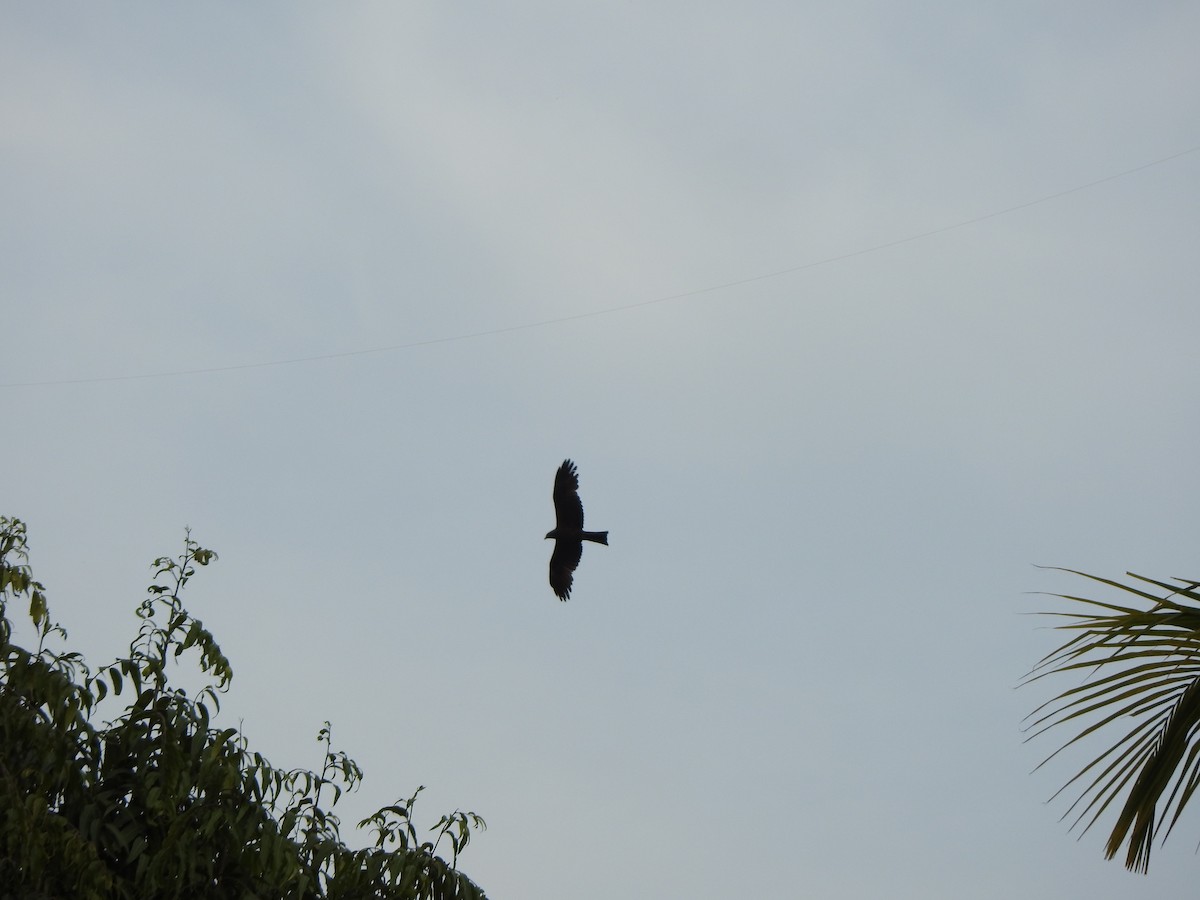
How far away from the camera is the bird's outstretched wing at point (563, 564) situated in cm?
1222

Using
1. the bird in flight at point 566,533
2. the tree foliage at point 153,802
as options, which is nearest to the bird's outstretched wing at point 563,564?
the bird in flight at point 566,533

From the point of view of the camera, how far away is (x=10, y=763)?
4203mm

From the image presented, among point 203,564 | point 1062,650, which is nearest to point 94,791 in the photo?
point 203,564

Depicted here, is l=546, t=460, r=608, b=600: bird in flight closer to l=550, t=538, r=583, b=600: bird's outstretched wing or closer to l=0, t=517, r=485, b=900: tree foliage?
l=550, t=538, r=583, b=600: bird's outstretched wing

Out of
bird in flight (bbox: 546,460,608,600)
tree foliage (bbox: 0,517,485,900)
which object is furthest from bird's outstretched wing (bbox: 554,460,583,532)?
tree foliage (bbox: 0,517,485,900)

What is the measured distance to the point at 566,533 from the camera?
473 inches

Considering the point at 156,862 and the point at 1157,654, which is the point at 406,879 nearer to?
the point at 156,862

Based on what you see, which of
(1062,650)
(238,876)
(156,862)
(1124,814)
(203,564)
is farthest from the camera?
(203,564)

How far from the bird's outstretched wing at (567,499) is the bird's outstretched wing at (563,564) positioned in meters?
0.25

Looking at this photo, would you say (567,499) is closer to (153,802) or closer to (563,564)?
(563,564)

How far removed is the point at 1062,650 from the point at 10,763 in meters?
3.57

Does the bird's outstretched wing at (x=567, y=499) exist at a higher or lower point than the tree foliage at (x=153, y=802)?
higher

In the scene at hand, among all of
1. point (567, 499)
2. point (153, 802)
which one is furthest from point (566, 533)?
point (153, 802)

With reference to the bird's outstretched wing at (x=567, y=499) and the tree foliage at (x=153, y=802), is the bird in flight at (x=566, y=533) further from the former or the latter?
the tree foliage at (x=153, y=802)
